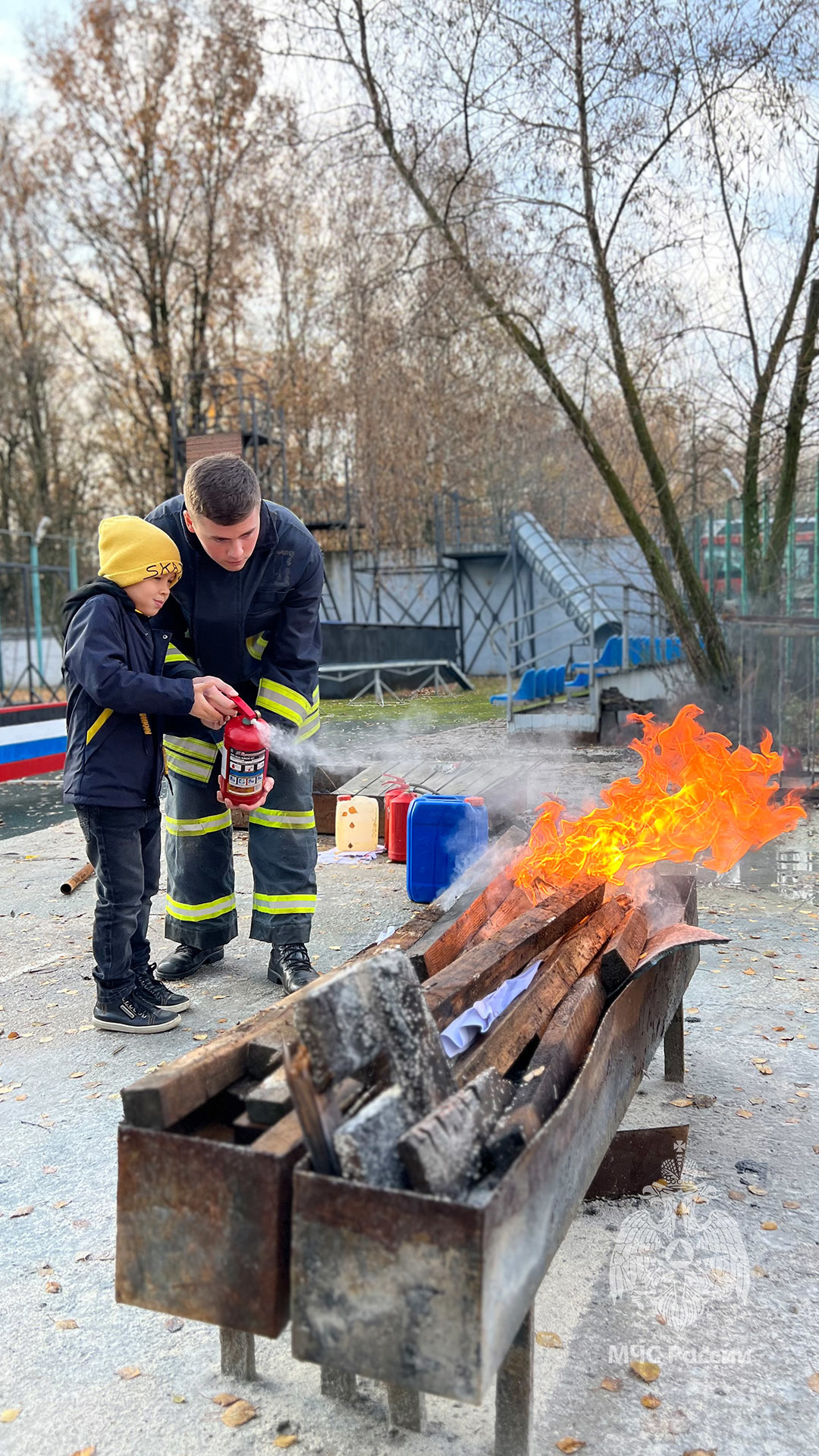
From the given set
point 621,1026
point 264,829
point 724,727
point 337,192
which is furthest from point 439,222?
point 621,1026

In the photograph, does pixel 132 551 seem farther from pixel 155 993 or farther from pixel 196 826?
pixel 155 993

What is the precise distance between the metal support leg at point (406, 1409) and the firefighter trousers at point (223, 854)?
243 cm

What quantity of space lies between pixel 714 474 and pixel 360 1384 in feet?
33.4

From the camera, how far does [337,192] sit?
10070mm

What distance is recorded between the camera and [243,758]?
12.4 feet

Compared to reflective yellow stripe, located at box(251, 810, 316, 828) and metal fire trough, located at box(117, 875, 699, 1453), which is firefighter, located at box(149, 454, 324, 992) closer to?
reflective yellow stripe, located at box(251, 810, 316, 828)

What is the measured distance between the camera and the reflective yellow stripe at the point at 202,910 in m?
4.51

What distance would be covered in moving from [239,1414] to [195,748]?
2.71 m

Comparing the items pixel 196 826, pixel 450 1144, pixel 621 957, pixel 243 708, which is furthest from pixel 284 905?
pixel 450 1144

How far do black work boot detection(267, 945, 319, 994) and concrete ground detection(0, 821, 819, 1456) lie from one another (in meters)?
0.27

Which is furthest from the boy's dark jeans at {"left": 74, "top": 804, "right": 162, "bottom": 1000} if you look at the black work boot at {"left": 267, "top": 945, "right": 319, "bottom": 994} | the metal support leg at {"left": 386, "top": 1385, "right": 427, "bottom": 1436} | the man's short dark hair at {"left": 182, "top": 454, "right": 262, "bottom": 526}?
the metal support leg at {"left": 386, "top": 1385, "right": 427, "bottom": 1436}

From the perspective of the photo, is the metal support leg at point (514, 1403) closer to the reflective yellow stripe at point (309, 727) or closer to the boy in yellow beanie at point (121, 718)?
the boy in yellow beanie at point (121, 718)

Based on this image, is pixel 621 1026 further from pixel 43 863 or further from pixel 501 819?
pixel 43 863

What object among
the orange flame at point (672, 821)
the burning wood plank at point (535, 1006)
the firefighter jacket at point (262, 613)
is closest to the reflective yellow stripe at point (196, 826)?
the firefighter jacket at point (262, 613)
